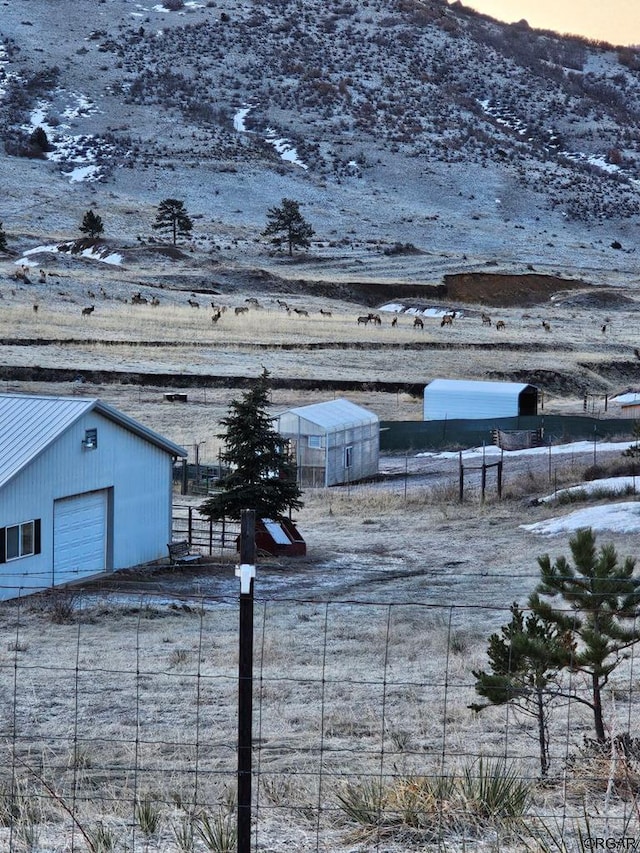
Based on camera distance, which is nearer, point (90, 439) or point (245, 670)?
A: point (245, 670)

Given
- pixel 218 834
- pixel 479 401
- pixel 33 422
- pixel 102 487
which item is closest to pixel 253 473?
pixel 102 487

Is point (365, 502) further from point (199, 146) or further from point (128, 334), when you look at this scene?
point (199, 146)

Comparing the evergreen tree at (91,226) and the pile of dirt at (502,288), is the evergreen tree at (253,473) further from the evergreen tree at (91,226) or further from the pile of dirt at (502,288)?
the evergreen tree at (91,226)

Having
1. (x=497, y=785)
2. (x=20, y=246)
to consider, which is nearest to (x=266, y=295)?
(x=20, y=246)

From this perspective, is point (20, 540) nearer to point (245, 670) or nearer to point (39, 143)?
point (245, 670)

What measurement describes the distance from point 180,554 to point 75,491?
393 centimetres

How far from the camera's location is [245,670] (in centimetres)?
750

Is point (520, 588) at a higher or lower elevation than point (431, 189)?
lower

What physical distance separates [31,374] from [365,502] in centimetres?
2248

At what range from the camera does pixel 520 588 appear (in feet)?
79.4

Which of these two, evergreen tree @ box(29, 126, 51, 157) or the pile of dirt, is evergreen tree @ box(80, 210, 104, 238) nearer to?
the pile of dirt

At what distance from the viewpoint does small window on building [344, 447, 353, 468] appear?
40.7 m

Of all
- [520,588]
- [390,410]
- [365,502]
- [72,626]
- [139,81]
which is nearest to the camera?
[72,626]

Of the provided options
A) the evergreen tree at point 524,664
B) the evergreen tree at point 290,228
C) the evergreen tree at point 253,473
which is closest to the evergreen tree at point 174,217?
the evergreen tree at point 290,228
